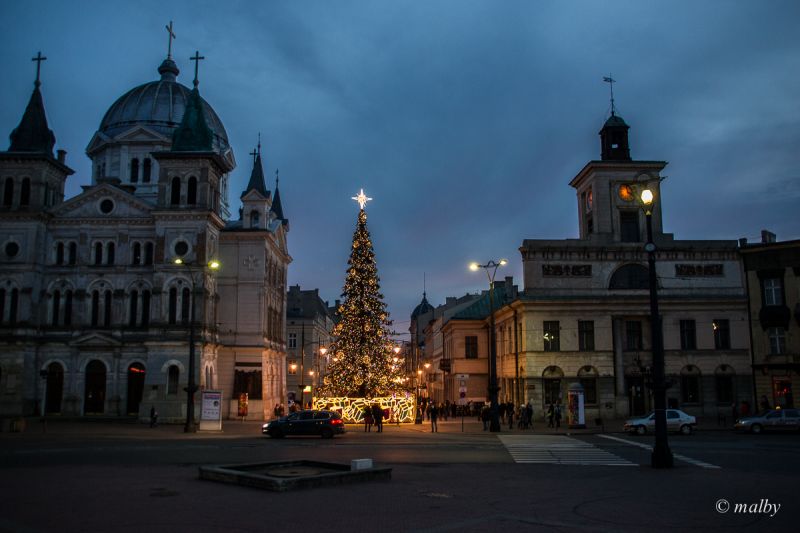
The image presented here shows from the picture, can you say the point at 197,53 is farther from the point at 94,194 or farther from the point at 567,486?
the point at 567,486

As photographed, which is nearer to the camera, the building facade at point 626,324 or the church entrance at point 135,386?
the building facade at point 626,324

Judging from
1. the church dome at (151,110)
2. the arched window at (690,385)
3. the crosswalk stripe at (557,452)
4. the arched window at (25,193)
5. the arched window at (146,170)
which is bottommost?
the crosswalk stripe at (557,452)

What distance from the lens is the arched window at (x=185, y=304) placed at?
51394mm

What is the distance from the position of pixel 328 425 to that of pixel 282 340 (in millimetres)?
36328

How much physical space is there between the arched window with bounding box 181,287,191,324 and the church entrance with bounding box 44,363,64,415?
32.5ft

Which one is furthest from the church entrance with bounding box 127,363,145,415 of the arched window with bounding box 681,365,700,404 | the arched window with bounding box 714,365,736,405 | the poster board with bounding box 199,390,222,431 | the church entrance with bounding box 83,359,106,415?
the arched window with bounding box 714,365,736,405

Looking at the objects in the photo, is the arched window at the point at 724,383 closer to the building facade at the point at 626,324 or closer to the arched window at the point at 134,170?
the building facade at the point at 626,324

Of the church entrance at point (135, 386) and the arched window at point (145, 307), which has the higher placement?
the arched window at point (145, 307)

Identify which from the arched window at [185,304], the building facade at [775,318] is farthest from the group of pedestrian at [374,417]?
the building facade at [775,318]

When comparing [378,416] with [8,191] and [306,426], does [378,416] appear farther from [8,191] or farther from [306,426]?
[8,191]

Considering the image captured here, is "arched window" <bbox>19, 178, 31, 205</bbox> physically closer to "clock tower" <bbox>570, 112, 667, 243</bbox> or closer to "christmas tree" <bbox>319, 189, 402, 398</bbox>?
"christmas tree" <bbox>319, 189, 402, 398</bbox>

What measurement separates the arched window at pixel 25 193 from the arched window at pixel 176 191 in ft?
36.4

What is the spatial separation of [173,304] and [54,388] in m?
10.8

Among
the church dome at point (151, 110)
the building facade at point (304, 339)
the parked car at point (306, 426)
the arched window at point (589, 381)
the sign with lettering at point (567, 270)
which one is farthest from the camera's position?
the building facade at point (304, 339)
